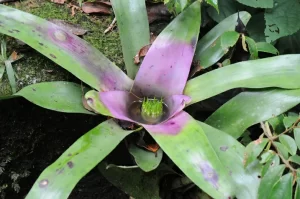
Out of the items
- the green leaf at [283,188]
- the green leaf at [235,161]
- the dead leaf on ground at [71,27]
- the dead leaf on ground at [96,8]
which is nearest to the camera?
the green leaf at [283,188]

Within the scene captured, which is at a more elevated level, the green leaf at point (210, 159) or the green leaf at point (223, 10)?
the green leaf at point (223, 10)

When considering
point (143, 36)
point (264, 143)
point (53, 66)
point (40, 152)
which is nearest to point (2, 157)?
point (40, 152)

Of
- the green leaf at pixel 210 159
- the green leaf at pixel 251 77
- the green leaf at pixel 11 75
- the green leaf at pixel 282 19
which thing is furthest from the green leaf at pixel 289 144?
the green leaf at pixel 11 75

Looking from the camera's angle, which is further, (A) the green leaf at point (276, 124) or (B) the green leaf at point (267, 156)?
(A) the green leaf at point (276, 124)

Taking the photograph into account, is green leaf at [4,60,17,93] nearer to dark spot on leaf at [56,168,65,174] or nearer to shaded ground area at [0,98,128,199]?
shaded ground area at [0,98,128,199]

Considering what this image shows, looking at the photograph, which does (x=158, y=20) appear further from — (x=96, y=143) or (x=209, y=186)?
(x=209, y=186)

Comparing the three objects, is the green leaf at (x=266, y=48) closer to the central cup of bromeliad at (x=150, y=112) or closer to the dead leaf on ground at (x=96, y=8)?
the central cup of bromeliad at (x=150, y=112)

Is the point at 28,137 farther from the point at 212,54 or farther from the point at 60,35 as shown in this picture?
the point at 212,54
